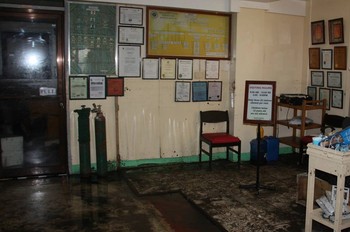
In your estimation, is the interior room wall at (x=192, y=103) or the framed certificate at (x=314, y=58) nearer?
the interior room wall at (x=192, y=103)

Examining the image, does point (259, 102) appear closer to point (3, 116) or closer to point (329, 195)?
point (329, 195)

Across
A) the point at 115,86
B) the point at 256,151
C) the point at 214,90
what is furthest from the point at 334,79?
the point at 115,86

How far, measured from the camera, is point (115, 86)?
5156 millimetres

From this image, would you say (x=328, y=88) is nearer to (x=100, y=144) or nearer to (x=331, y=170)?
Answer: (x=331, y=170)

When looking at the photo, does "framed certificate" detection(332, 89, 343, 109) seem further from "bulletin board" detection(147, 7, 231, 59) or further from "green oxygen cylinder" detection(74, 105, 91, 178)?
"green oxygen cylinder" detection(74, 105, 91, 178)

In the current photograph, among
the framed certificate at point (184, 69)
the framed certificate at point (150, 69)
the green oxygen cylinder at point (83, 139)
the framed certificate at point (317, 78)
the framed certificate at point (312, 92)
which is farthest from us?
the framed certificate at point (312, 92)

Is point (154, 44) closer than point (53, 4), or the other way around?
point (53, 4)

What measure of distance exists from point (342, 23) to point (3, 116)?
503 cm

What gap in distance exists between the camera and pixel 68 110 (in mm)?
5004

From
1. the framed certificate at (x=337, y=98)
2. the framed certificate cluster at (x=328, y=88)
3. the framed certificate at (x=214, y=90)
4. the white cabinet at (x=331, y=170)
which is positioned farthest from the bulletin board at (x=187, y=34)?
the white cabinet at (x=331, y=170)

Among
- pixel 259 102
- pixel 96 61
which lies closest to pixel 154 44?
pixel 96 61

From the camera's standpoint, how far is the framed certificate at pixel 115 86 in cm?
513

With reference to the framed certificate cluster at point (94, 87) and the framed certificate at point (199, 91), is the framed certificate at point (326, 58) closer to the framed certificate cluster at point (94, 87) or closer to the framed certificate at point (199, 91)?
the framed certificate at point (199, 91)

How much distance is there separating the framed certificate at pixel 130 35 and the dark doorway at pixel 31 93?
81 cm
